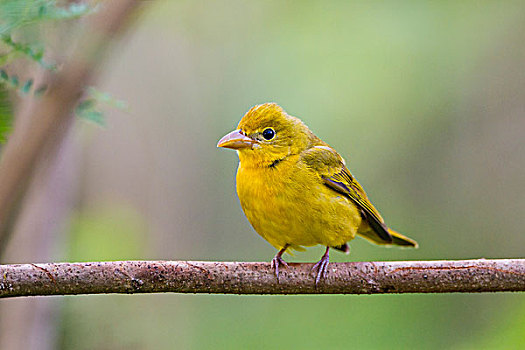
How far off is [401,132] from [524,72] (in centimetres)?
173

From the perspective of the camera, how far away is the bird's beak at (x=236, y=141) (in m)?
3.32

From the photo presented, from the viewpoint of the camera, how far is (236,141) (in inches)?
132

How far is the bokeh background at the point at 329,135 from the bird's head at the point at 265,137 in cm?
282

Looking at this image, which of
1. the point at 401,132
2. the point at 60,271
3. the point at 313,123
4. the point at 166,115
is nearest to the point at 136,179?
the point at 166,115

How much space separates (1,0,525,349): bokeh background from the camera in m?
6.35

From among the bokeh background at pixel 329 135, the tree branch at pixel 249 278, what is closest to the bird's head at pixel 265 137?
the tree branch at pixel 249 278

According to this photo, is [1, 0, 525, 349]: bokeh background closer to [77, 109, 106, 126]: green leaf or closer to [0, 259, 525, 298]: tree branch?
[0, 259, 525, 298]: tree branch

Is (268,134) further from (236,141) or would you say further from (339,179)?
(339,179)

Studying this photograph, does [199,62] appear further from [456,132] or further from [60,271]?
[60,271]

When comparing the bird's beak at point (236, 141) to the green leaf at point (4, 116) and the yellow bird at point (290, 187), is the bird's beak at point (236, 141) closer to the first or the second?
the yellow bird at point (290, 187)

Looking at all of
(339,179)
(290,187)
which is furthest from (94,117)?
(339,179)

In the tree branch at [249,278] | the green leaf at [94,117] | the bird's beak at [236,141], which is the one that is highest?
the green leaf at [94,117]

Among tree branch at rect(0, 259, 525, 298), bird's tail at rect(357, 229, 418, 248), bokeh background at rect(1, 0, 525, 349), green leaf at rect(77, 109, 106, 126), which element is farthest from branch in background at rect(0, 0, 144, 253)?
bokeh background at rect(1, 0, 525, 349)

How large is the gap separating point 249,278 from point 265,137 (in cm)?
100
